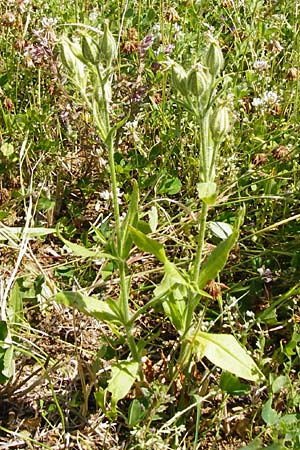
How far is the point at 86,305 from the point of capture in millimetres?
1319

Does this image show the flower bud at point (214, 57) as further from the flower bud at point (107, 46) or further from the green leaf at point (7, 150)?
the green leaf at point (7, 150)

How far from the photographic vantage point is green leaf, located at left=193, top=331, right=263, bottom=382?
4.21ft

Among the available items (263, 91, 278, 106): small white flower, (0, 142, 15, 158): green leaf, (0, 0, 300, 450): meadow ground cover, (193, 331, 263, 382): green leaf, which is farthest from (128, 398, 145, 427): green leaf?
(263, 91, 278, 106): small white flower

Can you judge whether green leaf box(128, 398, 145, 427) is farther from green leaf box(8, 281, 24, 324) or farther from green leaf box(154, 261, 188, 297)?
green leaf box(8, 281, 24, 324)

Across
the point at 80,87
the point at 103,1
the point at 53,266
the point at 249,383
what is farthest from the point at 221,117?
the point at 103,1

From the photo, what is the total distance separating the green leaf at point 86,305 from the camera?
1.30 meters

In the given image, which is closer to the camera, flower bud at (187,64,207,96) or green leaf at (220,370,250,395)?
flower bud at (187,64,207,96)

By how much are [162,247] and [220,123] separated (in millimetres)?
253

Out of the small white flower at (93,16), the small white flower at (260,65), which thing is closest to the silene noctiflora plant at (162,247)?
the small white flower at (260,65)

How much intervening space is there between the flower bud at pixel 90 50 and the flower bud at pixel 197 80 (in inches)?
6.6

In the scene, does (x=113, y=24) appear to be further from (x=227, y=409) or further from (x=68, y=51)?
(x=227, y=409)

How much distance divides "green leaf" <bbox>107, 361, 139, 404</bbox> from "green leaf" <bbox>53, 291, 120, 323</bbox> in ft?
0.30

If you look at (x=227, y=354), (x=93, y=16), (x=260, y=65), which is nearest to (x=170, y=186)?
(x=260, y=65)

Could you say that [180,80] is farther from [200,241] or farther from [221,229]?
[221,229]
